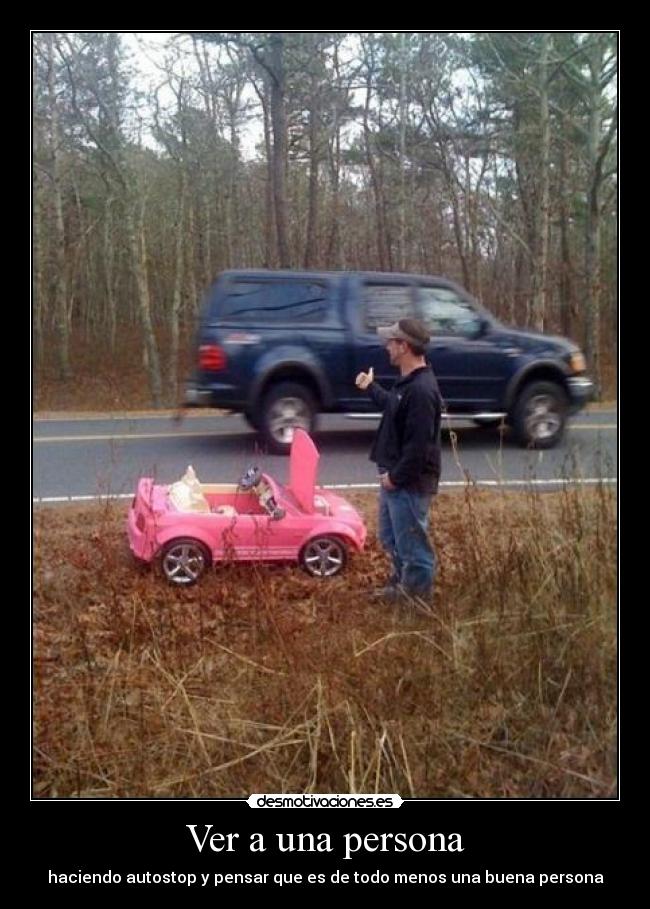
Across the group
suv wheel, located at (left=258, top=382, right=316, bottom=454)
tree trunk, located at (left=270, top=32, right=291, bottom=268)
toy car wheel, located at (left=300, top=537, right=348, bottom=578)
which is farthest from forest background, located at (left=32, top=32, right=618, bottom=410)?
toy car wheel, located at (left=300, top=537, right=348, bottom=578)

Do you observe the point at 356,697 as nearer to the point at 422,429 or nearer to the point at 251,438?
the point at 422,429

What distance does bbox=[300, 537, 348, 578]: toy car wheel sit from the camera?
16.0 ft

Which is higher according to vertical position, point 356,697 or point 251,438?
point 251,438

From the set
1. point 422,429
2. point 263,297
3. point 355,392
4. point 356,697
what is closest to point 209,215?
point 263,297

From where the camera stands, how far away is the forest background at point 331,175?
4.27 metres

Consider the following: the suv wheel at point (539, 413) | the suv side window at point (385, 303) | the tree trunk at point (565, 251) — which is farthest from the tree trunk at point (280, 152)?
the suv wheel at point (539, 413)

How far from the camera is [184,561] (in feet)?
15.5

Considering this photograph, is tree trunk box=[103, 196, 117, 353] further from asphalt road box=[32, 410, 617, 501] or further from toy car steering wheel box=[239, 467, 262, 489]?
toy car steering wheel box=[239, 467, 262, 489]

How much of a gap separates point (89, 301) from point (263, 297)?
8.81 ft

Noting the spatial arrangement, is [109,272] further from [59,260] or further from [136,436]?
[136,436]

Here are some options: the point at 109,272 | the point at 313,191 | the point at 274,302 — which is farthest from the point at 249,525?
the point at 109,272

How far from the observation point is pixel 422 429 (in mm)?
4250

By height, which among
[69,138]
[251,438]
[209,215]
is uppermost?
[69,138]

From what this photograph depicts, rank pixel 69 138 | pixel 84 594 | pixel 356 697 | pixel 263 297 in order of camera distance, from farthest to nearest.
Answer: pixel 263 297 → pixel 69 138 → pixel 84 594 → pixel 356 697
